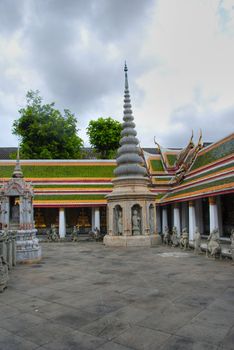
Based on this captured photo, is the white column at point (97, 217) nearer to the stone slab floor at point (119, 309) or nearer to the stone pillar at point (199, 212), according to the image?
the stone pillar at point (199, 212)

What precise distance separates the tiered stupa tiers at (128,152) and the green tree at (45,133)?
1487 centimetres

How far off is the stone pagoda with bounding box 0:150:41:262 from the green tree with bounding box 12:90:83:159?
22.0m

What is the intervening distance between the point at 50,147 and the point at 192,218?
879 inches

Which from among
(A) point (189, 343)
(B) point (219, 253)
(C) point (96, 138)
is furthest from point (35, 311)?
(C) point (96, 138)

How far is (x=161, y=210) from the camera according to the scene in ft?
92.0

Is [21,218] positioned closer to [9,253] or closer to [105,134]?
[9,253]

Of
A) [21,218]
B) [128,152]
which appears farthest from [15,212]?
[128,152]

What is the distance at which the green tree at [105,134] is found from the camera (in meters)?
43.6

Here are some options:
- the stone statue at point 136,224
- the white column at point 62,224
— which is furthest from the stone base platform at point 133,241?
the white column at point 62,224

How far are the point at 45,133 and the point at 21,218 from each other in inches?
955

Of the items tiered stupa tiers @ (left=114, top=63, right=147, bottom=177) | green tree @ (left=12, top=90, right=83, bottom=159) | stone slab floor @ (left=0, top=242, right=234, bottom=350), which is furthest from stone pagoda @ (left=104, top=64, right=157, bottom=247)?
green tree @ (left=12, top=90, right=83, bottom=159)

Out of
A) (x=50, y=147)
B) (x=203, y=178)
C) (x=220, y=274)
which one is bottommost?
(x=220, y=274)

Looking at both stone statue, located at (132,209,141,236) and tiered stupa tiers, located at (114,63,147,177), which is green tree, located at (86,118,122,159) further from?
stone statue, located at (132,209,141,236)

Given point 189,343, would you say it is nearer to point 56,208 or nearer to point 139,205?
point 139,205
